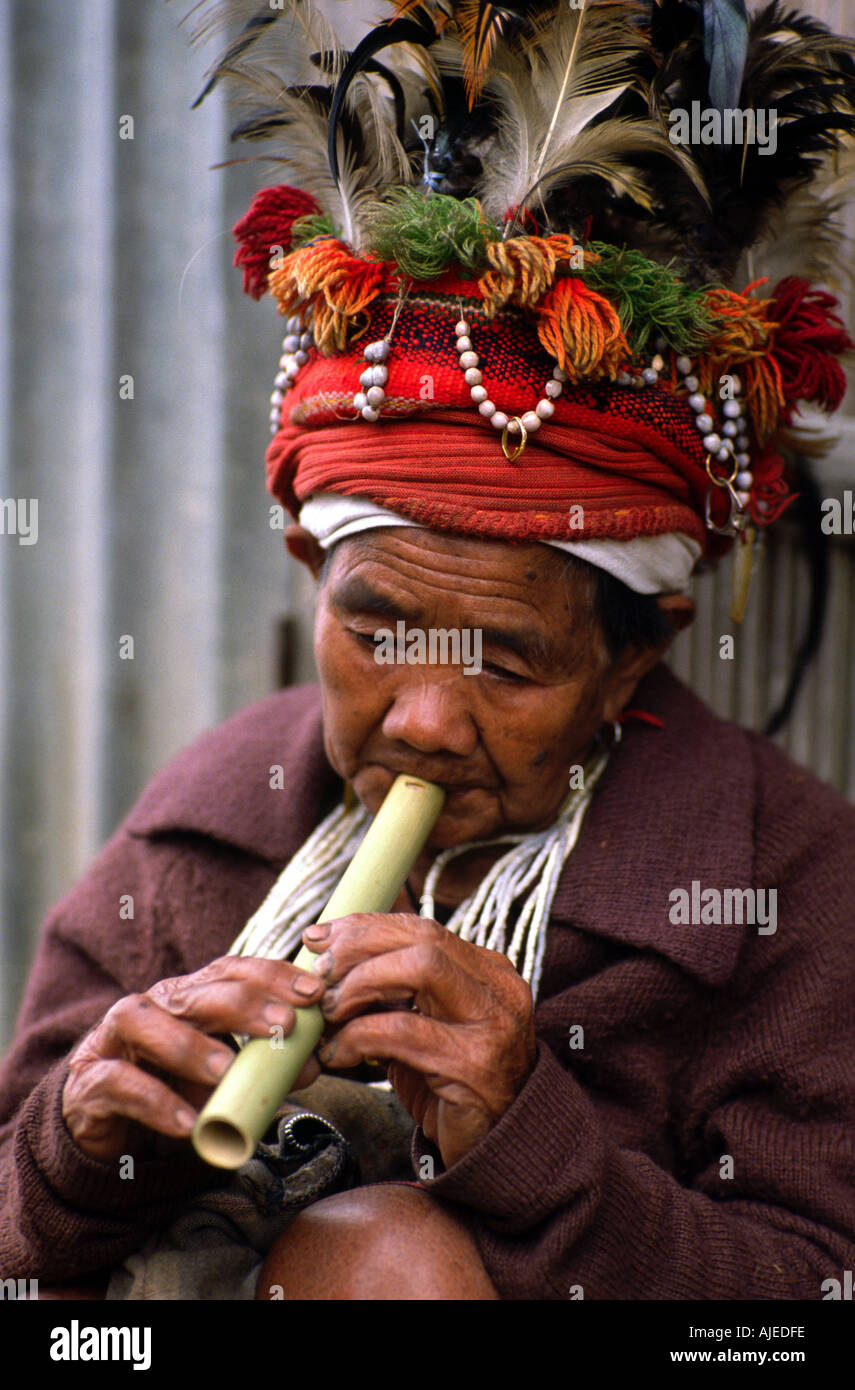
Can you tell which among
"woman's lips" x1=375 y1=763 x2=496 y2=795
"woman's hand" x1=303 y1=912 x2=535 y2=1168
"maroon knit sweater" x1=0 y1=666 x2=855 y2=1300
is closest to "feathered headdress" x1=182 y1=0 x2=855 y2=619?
"woman's lips" x1=375 y1=763 x2=496 y2=795

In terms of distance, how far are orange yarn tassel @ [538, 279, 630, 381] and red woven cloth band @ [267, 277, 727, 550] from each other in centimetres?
6

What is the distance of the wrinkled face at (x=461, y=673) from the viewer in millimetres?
1722

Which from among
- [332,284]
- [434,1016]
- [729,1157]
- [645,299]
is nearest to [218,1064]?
[434,1016]

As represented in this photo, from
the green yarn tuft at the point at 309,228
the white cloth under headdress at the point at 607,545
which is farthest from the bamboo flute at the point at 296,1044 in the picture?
the green yarn tuft at the point at 309,228

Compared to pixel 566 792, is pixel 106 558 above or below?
above

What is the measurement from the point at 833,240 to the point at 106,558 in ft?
5.65

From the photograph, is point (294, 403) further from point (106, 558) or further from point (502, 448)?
point (106, 558)

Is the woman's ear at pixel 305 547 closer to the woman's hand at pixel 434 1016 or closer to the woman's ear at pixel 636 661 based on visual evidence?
the woman's ear at pixel 636 661

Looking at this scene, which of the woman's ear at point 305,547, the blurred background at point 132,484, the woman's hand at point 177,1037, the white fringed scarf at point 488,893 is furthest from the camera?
the blurred background at point 132,484

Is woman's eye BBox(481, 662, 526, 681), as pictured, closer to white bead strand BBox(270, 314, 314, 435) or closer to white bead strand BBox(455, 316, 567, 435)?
white bead strand BBox(455, 316, 567, 435)

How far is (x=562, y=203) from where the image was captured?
1.79 meters

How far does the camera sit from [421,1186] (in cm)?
160

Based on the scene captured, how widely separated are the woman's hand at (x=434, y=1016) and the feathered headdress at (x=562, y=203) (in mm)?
582
